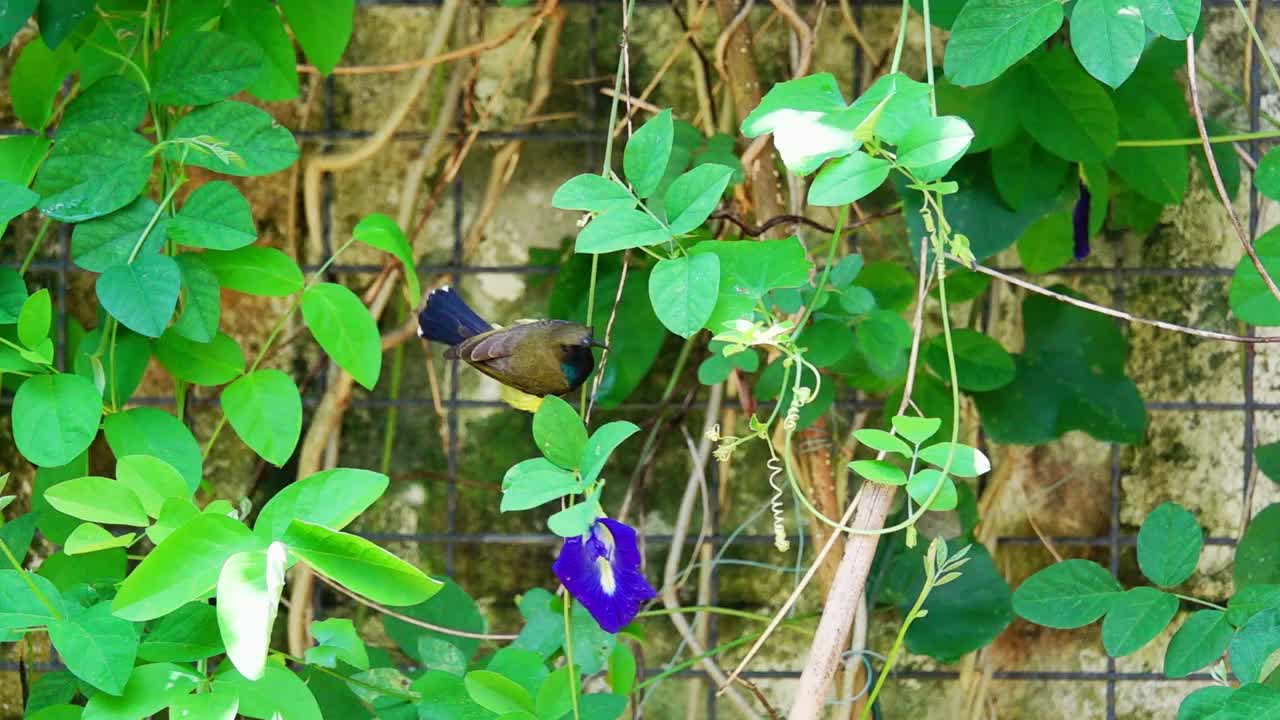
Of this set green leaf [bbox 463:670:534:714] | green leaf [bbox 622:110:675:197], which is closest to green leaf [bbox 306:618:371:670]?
green leaf [bbox 463:670:534:714]

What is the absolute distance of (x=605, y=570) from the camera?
2.70ft

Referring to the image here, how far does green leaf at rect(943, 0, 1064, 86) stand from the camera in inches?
33.4

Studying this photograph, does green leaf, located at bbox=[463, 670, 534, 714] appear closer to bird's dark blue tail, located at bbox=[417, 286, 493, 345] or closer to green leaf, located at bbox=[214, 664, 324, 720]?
green leaf, located at bbox=[214, 664, 324, 720]

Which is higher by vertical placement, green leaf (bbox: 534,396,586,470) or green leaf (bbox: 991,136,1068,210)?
green leaf (bbox: 991,136,1068,210)

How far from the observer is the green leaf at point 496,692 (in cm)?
89

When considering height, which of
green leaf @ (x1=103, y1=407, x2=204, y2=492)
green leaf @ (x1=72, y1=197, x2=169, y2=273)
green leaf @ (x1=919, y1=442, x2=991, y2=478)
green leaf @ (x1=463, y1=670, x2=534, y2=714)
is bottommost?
green leaf @ (x1=463, y1=670, x2=534, y2=714)

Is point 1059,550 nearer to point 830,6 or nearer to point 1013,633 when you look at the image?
point 1013,633

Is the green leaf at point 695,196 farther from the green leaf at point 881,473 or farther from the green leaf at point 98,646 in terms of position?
the green leaf at point 98,646

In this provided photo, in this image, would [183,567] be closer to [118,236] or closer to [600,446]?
[600,446]

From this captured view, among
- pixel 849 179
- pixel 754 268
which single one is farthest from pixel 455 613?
pixel 849 179

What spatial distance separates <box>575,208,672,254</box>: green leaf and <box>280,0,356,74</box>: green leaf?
0.46 metres

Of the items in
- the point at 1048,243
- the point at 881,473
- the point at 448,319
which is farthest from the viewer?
the point at 1048,243

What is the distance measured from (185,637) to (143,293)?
0.86 feet

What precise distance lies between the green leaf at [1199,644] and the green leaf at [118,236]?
824mm
